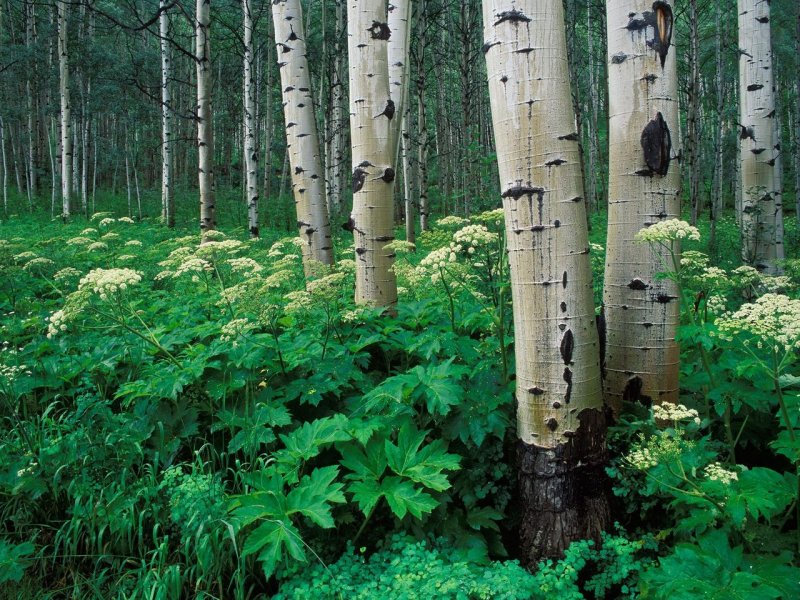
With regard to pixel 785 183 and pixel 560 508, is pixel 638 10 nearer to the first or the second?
pixel 560 508

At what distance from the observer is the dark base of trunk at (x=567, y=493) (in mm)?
2188

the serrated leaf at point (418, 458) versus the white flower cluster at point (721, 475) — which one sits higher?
the white flower cluster at point (721, 475)

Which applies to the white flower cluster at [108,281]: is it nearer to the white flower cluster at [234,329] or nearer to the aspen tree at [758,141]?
the white flower cluster at [234,329]

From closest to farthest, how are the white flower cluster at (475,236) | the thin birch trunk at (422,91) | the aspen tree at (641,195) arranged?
1. the aspen tree at (641,195)
2. the white flower cluster at (475,236)
3. the thin birch trunk at (422,91)

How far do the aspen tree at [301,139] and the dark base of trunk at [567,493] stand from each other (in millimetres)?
3586

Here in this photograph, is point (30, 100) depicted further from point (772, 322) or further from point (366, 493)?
point (772, 322)

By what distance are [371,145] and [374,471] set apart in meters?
2.62

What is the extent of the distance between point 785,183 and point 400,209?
23.1 metres

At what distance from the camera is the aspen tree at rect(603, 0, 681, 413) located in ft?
8.08

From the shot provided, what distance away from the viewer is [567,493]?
2191 mm

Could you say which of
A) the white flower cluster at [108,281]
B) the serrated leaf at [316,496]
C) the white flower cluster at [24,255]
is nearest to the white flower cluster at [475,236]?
the serrated leaf at [316,496]

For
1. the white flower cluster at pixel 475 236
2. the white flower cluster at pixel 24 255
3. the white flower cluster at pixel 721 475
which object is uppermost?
the white flower cluster at pixel 24 255

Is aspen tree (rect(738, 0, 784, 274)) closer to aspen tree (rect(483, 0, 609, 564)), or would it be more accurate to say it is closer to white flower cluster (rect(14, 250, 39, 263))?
aspen tree (rect(483, 0, 609, 564))

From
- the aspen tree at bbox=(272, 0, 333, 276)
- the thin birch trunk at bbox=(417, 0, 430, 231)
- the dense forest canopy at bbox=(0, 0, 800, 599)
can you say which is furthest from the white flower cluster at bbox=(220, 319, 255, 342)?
Result: the thin birch trunk at bbox=(417, 0, 430, 231)
